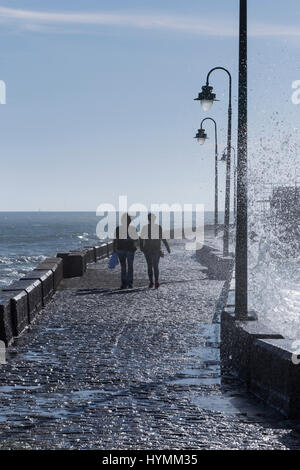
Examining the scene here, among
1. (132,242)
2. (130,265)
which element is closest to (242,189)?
(132,242)

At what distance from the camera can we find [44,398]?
25.7 ft

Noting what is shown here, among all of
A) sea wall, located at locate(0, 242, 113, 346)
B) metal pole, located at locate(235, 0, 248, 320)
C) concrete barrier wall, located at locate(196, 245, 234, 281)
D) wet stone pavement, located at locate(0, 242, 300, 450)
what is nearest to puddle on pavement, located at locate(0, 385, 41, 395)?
wet stone pavement, located at locate(0, 242, 300, 450)

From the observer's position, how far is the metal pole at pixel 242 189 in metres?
10.5

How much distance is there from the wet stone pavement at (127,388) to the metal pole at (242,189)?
943mm

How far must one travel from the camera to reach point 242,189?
1052 cm

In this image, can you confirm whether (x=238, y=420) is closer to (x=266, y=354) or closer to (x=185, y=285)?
(x=266, y=354)

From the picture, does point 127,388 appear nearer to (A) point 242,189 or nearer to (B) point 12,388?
(B) point 12,388

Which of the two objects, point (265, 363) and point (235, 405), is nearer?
point (235, 405)

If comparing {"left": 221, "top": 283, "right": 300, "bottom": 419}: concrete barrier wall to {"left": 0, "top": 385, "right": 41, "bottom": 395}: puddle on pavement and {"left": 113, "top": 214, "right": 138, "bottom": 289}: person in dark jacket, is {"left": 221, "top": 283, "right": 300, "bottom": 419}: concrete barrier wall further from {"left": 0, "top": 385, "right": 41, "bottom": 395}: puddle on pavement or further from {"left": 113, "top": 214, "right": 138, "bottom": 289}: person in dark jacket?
{"left": 113, "top": 214, "right": 138, "bottom": 289}: person in dark jacket

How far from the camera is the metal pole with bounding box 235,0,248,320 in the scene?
10531 mm

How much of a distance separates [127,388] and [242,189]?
11.8 feet

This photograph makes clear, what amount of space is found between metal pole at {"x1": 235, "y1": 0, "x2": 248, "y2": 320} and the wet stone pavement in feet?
3.09

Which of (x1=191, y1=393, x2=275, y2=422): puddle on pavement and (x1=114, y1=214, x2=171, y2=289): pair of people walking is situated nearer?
(x1=191, y1=393, x2=275, y2=422): puddle on pavement

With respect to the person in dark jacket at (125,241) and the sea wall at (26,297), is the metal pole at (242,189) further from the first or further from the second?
the person in dark jacket at (125,241)
